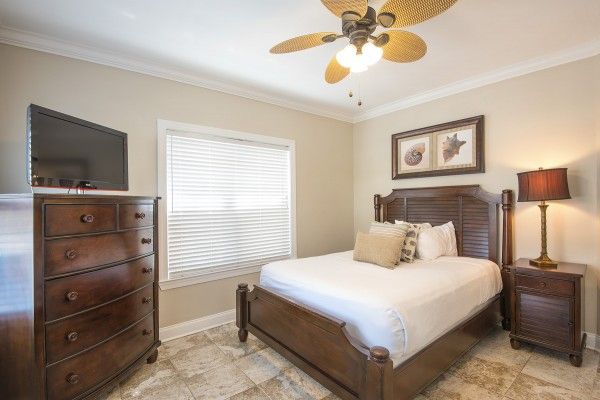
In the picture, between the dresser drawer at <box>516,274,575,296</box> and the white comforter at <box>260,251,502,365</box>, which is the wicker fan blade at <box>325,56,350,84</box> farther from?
the dresser drawer at <box>516,274,575,296</box>

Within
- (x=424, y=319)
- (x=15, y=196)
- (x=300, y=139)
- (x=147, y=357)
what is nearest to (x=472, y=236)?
(x=424, y=319)

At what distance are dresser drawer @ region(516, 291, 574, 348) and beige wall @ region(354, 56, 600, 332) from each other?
51cm

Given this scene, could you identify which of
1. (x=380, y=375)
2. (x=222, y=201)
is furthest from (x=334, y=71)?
(x=380, y=375)

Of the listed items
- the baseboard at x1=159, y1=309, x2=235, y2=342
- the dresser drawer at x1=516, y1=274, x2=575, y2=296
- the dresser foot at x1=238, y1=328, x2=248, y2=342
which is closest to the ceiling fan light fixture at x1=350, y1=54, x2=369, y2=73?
the dresser drawer at x1=516, y1=274, x2=575, y2=296

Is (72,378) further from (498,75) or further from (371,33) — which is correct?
(498,75)

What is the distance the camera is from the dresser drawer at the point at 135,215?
192 centimetres

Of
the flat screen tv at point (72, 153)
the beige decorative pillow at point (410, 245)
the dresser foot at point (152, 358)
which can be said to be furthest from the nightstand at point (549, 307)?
the flat screen tv at point (72, 153)

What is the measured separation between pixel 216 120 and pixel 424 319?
2646mm

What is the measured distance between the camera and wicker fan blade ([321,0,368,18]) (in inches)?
56.9

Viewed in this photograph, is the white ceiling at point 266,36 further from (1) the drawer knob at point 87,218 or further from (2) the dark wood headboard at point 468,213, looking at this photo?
(1) the drawer knob at point 87,218

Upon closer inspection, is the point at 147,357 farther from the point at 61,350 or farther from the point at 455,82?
the point at 455,82

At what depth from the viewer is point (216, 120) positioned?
308 cm

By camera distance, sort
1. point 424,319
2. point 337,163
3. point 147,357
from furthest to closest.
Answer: point 337,163 < point 147,357 < point 424,319

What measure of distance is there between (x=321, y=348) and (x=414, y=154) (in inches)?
106
